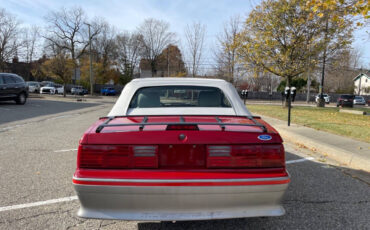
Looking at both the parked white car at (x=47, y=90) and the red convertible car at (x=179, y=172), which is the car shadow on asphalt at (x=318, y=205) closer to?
the red convertible car at (x=179, y=172)

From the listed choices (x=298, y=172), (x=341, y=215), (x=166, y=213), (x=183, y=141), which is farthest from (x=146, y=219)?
(x=298, y=172)

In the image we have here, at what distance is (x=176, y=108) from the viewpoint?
348 centimetres

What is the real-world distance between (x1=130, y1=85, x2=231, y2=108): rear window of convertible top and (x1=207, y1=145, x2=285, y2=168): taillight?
1.44 metres

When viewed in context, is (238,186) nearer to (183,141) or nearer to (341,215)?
(183,141)

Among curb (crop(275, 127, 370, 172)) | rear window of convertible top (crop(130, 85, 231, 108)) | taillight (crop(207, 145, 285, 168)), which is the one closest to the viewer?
taillight (crop(207, 145, 285, 168))

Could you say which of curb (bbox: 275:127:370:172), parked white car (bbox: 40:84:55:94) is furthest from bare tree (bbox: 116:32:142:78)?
curb (bbox: 275:127:370:172)

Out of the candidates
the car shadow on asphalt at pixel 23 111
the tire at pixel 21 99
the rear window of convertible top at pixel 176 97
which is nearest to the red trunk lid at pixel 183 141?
the rear window of convertible top at pixel 176 97

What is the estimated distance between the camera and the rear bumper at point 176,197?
6.97ft

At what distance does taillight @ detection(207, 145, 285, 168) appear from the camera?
2.24 m

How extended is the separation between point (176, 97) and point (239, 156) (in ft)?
6.46

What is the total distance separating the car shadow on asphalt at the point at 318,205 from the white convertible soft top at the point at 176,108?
4.05ft

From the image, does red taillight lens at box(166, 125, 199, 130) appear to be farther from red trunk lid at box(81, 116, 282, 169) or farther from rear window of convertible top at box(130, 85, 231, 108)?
rear window of convertible top at box(130, 85, 231, 108)

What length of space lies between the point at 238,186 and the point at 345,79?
7223 centimetres

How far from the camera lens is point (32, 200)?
3.39 meters
